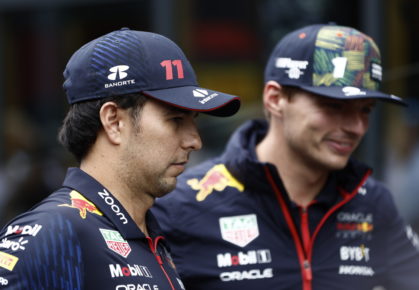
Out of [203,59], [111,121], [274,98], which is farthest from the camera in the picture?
[203,59]

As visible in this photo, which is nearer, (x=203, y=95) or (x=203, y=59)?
(x=203, y=95)

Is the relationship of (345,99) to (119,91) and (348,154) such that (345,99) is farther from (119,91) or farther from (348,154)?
(119,91)

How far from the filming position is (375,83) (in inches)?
139

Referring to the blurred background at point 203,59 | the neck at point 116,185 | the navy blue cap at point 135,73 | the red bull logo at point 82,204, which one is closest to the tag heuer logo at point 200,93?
the navy blue cap at point 135,73

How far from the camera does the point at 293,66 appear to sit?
3.59 m

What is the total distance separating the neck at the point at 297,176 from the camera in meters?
3.62

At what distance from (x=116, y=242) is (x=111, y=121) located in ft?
1.31

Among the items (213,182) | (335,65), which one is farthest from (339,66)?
(213,182)

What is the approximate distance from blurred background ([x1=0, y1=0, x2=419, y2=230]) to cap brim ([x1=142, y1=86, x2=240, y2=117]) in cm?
304

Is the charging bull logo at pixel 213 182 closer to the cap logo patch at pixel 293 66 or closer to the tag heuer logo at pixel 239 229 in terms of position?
the tag heuer logo at pixel 239 229

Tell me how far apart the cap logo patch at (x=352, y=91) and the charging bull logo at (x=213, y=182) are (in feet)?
2.06

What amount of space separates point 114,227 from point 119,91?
0.44 meters

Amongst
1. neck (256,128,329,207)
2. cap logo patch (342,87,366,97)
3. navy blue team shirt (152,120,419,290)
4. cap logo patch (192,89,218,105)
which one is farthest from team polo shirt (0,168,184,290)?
cap logo patch (342,87,366,97)

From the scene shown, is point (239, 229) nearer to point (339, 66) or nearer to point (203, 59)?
point (339, 66)
